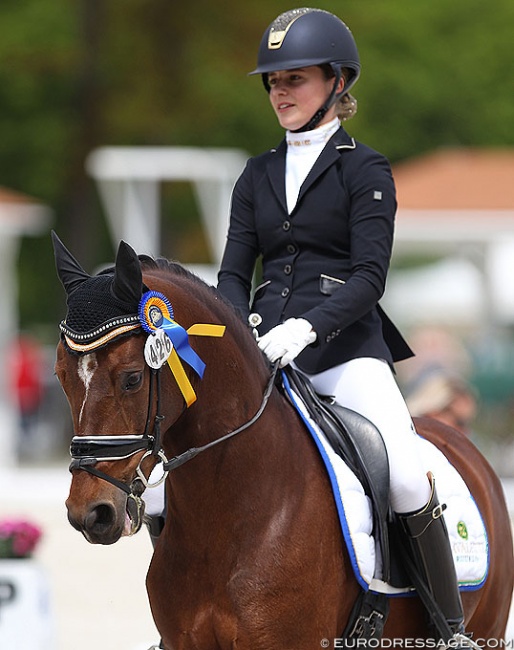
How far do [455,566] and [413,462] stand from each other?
0.56 meters

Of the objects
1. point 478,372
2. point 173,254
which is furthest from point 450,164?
point 173,254

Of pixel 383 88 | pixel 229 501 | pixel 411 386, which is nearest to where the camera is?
pixel 229 501

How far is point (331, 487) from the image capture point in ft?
15.2

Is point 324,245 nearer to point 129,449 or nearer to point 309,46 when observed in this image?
point 309,46

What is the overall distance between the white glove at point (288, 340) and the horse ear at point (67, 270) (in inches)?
26.6

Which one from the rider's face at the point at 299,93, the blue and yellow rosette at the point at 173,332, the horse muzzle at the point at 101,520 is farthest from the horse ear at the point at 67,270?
the rider's face at the point at 299,93

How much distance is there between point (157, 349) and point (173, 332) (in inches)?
4.0

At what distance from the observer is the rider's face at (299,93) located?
16.4 feet

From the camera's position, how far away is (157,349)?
408 cm

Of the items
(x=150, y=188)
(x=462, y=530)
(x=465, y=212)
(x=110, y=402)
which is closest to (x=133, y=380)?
(x=110, y=402)

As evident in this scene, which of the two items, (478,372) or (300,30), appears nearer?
(300,30)

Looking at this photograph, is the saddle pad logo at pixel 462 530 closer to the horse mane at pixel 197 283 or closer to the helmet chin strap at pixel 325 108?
the horse mane at pixel 197 283

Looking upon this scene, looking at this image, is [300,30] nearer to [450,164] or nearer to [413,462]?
[413,462]

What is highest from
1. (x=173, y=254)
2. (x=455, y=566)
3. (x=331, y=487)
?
(x=331, y=487)
